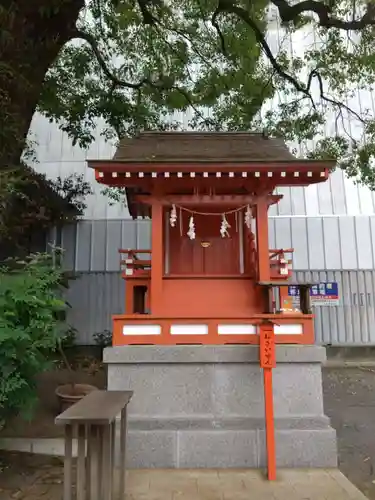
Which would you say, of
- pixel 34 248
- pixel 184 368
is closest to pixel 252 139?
pixel 184 368

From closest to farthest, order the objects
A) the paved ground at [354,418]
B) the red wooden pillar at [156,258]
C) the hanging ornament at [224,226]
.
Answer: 1. the paved ground at [354,418]
2. the red wooden pillar at [156,258]
3. the hanging ornament at [224,226]

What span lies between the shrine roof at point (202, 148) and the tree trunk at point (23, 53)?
6.41ft

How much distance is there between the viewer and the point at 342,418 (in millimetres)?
7945

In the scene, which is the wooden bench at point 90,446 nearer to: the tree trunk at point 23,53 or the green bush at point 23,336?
the green bush at point 23,336

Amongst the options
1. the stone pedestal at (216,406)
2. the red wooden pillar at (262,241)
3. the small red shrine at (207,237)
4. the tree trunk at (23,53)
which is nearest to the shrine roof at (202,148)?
the small red shrine at (207,237)

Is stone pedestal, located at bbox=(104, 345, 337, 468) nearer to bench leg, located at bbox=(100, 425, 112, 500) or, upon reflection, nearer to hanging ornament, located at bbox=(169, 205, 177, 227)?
hanging ornament, located at bbox=(169, 205, 177, 227)

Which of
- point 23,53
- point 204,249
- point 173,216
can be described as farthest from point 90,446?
point 23,53

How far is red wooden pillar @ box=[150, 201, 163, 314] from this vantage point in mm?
6992


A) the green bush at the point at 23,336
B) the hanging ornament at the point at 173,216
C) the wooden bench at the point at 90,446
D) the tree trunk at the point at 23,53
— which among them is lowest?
the wooden bench at the point at 90,446

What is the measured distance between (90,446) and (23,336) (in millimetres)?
1683

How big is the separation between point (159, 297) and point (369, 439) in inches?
152

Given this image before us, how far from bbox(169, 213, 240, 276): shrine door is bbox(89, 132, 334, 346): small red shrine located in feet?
0.06

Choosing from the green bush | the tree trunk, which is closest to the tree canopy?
the tree trunk

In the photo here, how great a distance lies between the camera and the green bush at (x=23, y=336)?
16.8ft
